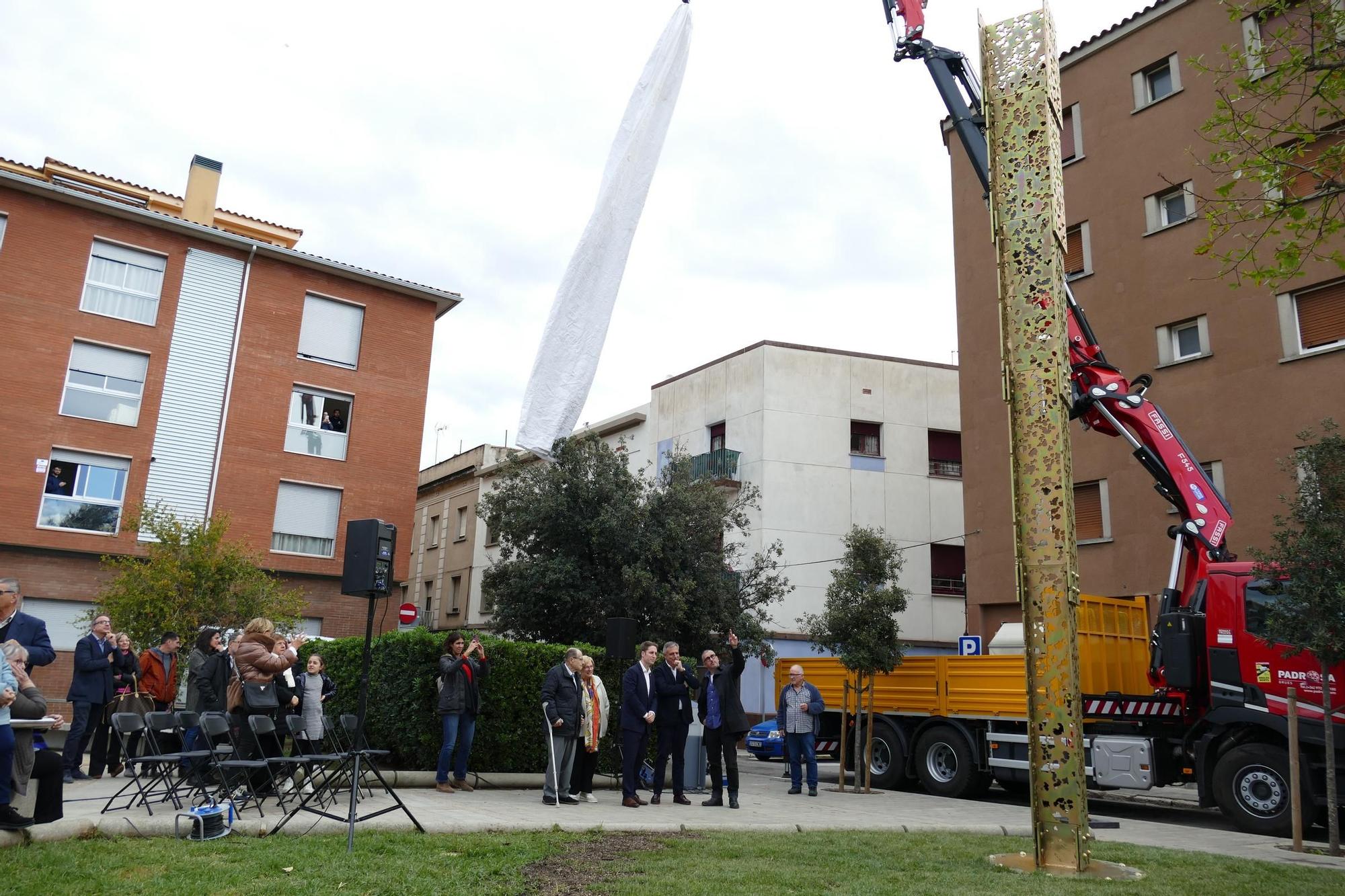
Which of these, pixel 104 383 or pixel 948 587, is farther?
pixel 948 587

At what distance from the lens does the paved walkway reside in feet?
26.8

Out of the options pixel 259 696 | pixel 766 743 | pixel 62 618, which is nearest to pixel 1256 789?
pixel 259 696

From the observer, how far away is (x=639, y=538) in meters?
22.1

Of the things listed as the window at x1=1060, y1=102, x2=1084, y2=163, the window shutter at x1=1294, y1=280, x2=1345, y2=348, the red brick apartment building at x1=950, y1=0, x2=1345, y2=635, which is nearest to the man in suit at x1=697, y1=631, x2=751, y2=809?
the red brick apartment building at x1=950, y1=0, x2=1345, y2=635

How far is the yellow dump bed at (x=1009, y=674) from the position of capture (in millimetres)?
14023

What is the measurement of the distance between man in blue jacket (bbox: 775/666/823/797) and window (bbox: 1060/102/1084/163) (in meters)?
15.0

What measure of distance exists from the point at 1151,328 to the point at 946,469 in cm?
1273

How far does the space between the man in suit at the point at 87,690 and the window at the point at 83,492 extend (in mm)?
14778

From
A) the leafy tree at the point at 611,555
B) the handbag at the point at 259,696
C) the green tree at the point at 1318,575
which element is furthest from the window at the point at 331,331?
the green tree at the point at 1318,575

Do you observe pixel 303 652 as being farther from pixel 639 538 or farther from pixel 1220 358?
pixel 1220 358

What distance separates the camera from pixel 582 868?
7043 mm

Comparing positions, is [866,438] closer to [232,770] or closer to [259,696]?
[259,696]

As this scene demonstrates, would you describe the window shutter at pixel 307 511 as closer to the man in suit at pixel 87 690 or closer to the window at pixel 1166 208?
the man in suit at pixel 87 690

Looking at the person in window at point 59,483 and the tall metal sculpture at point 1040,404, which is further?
the person in window at point 59,483
